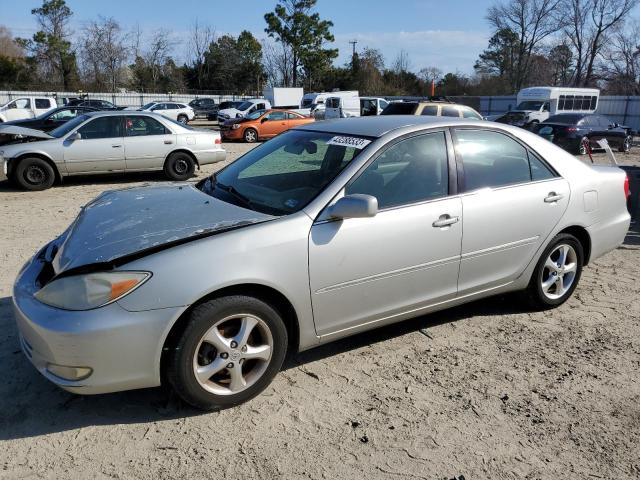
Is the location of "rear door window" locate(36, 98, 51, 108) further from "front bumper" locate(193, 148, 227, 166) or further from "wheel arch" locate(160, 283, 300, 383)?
"wheel arch" locate(160, 283, 300, 383)

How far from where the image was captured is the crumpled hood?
9.52ft

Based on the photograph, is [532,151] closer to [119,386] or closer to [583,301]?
[583,301]

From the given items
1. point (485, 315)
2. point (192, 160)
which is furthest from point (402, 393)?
point (192, 160)

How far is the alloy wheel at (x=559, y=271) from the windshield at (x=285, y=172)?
6.61 feet

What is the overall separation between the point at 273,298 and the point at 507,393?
157 centimetres

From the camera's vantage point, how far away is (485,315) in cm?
447

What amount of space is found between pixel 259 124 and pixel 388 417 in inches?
764

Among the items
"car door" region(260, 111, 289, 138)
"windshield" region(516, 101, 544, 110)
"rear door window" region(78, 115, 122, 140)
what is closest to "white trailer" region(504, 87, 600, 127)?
"windshield" region(516, 101, 544, 110)

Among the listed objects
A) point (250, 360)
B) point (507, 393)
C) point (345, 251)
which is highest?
point (345, 251)

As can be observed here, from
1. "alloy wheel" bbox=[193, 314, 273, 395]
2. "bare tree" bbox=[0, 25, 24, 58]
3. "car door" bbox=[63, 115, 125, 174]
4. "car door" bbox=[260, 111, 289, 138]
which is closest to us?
"alloy wheel" bbox=[193, 314, 273, 395]

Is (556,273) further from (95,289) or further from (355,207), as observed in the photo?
(95,289)

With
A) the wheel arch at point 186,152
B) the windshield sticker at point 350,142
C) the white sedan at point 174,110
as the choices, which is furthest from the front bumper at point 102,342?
the white sedan at point 174,110

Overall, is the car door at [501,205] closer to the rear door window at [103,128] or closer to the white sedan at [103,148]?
the white sedan at [103,148]

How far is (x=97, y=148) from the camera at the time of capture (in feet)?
33.2
